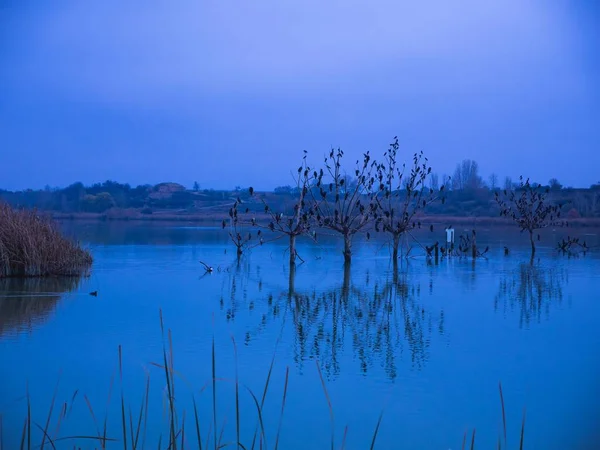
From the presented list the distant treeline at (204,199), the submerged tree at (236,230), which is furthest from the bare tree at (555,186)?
the submerged tree at (236,230)

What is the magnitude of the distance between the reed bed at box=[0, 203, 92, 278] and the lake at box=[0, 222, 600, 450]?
56cm

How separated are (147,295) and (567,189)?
47232 mm

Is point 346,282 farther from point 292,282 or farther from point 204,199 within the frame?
point 204,199

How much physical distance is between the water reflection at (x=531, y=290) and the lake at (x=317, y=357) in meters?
0.05

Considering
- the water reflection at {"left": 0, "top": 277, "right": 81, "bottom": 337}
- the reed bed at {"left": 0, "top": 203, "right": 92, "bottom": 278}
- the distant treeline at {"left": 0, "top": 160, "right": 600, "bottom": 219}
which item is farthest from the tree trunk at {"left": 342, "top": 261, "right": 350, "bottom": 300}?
the distant treeline at {"left": 0, "top": 160, "right": 600, "bottom": 219}

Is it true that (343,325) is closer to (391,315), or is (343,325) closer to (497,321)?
(391,315)

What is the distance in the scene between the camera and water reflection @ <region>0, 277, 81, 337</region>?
327 inches

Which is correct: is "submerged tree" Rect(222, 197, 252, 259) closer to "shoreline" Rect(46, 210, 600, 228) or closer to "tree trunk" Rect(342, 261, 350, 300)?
"tree trunk" Rect(342, 261, 350, 300)

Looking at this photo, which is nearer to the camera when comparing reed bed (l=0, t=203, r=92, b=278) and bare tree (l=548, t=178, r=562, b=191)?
reed bed (l=0, t=203, r=92, b=278)

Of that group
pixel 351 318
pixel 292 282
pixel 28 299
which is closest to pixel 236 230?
pixel 292 282

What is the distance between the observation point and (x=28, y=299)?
10.0 m

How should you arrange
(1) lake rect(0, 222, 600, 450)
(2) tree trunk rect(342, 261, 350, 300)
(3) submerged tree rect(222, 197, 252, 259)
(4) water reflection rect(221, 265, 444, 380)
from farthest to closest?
1. (3) submerged tree rect(222, 197, 252, 259)
2. (2) tree trunk rect(342, 261, 350, 300)
3. (4) water reflection rect(221, 265, 444, 380)
4. (1) lake rect(0, 222, 600, 450)

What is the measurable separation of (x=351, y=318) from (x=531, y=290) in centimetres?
423

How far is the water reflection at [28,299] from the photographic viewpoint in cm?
832
